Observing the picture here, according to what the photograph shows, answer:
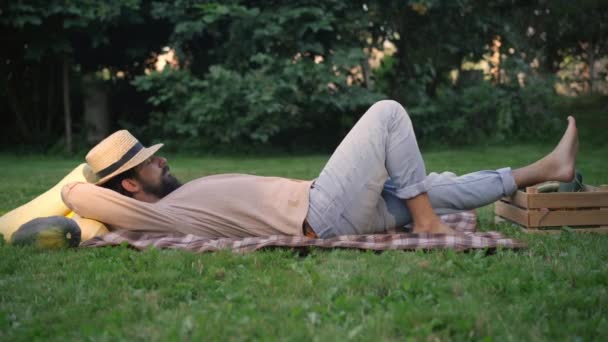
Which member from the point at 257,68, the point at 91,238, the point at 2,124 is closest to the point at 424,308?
the point at 91,238

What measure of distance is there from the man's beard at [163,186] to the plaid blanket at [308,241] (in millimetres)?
288

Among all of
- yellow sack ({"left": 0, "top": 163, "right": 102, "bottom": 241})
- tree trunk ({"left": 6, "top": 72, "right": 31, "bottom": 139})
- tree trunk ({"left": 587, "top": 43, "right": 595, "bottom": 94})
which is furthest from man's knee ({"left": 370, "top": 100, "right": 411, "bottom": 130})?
tree trunk ({"left": 587, "top": 43, "right": 595, "bottom": 94})

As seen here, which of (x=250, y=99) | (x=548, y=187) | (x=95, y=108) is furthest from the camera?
(x=95, y=108)

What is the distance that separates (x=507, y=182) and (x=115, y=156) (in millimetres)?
2410

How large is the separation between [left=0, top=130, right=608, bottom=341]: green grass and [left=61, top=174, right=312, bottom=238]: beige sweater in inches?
9.8

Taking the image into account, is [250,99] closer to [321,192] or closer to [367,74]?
[367,74]

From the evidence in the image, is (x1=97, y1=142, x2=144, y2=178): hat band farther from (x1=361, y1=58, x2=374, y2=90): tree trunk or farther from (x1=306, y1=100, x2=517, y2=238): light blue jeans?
(x1=361, y1=58, x2=374, y2=90): tree trunk

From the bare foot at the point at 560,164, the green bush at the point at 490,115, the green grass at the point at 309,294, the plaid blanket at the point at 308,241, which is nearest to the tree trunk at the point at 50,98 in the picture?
the green bush at the point at 490,115

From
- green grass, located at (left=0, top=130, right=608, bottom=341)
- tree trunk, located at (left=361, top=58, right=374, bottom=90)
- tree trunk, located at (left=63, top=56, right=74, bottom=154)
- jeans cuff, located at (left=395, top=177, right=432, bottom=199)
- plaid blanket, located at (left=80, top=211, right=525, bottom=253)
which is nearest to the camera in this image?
green grass, located at (left=0, top=130, right=608, bottom=341)

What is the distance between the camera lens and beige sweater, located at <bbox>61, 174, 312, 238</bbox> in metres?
4.07

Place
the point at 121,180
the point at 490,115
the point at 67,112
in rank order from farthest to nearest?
the point at 67,112 < the point at 490,115 < the point at 121,180

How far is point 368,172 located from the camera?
401 cm

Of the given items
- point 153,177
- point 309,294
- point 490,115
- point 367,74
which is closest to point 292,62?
point 367,74

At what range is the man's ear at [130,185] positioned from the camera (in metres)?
4.22
